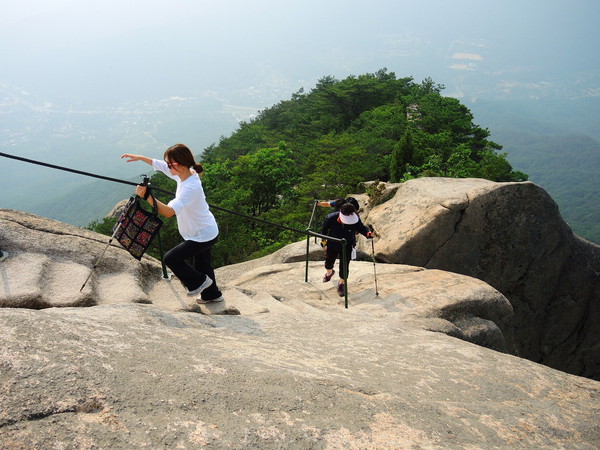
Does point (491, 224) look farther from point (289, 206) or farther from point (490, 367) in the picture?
point (289, 206)

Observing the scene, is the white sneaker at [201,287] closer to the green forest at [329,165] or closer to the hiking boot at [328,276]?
the hiking boot at [328,276]

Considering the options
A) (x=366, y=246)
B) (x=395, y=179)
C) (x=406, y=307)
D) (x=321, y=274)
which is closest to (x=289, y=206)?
(x=395, y=179)

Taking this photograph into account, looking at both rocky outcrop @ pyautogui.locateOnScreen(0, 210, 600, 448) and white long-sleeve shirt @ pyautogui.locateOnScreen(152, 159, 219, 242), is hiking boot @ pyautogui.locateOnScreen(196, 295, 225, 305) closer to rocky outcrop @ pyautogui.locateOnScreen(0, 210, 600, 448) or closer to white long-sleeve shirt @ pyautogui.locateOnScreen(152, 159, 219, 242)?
rocky outcrop @ pyautogui.locateOnScreen(0, 210, 600, 448)

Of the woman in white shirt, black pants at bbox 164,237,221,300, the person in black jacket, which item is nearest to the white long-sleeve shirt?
the woman in white shirt

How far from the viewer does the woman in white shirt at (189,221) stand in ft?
17.5

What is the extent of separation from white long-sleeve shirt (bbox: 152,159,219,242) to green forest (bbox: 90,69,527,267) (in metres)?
10.1

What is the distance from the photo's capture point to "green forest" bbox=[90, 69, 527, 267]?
1147 inches

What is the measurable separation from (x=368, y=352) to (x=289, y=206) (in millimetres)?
25753

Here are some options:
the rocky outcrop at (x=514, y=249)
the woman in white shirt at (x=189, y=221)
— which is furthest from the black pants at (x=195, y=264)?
the rocky outcrop at (x=514, y=249)

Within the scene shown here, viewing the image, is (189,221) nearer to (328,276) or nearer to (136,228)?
(136,228)

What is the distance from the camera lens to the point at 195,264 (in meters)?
6.37

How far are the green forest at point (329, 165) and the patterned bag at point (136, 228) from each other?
10193 mm

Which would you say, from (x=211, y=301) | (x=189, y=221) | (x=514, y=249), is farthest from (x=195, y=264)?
(x=514, y=249)

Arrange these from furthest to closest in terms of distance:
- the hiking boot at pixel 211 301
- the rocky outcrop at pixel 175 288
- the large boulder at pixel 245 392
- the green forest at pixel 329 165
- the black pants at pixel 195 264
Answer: the green forest at pixel 329 165 < the hiking boot at pixel 211 301 < the black pants at pixel 195 264 < the rocky outcrop at pixel 175 288 < the large boulder at pixel 245 392
